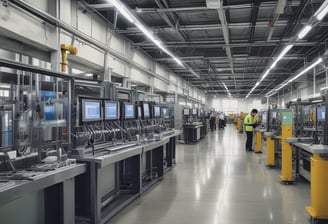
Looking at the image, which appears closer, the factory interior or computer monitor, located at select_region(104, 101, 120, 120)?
the factory interior

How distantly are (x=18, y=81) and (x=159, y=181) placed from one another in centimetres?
301

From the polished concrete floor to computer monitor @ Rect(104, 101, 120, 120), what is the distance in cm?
126

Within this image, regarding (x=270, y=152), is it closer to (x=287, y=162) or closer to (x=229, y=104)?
(x=287, y=162)

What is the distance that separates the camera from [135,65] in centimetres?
884

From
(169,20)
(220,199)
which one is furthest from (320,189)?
(169,20)

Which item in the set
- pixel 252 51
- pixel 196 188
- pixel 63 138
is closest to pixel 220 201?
pixel 196 188

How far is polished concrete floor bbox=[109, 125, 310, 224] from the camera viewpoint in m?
3.63

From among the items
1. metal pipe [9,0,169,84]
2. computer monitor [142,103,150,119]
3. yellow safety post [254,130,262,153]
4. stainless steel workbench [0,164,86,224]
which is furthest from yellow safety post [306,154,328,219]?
yellow safety post [254,130,262,153]

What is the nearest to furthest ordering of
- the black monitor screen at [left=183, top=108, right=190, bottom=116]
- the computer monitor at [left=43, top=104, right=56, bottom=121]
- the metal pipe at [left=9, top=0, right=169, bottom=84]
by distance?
the computer monitor at [left=43, top=104, right=56, bottom=121] → the metal pipe at [left=9, top=0, right=169, bottom=84] → the black monitor screen at [left=183, top=108, right=190, bottom=116]

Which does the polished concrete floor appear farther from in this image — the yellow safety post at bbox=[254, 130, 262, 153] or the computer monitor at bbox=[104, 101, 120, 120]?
the yellow safety post at bbox=[254, 130, 262, 153]

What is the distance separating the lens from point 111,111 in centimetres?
411

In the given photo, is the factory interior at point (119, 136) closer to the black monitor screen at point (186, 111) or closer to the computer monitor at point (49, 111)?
the computer monitor at point (49, 111)

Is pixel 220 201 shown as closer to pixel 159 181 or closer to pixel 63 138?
pixel 159 181

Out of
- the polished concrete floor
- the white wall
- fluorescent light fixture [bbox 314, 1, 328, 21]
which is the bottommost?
the polished concrete floor
